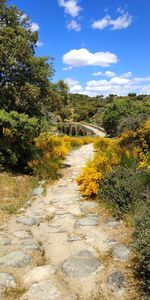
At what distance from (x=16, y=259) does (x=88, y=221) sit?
6.90 feet

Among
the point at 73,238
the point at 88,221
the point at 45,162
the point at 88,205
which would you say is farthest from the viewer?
the point at 45,162

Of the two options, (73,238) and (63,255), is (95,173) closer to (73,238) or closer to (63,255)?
(73,238)

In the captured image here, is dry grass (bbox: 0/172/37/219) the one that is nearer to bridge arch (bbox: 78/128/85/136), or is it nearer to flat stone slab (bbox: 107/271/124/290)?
flat stone slab (bbox: 107/271/124/290)

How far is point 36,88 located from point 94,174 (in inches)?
159

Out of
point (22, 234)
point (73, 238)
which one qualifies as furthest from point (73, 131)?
point (73, 238)

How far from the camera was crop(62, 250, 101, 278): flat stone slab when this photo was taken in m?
4.47

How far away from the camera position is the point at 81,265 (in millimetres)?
4684

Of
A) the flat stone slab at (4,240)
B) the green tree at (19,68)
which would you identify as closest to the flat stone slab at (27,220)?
the flat stone slab at (4,240)

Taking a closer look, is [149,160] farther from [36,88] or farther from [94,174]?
[36,88]

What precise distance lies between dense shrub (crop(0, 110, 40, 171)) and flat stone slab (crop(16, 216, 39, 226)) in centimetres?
377

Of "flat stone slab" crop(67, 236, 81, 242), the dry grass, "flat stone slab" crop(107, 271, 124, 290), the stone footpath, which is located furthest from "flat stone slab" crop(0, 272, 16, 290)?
the dry grass

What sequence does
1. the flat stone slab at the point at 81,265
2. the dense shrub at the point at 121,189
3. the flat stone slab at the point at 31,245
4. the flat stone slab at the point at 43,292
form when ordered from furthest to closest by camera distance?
the dense shrub at the point at 121,189 < the flat stone slab at the point at 31,245 < the flat stone slab at the point at 81,265 < the flat stone slab at the point at 43,292

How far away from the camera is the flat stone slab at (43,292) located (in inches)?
153

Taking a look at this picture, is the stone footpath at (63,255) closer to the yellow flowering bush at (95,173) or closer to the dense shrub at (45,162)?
the yellow flowering bush at (95,173)
